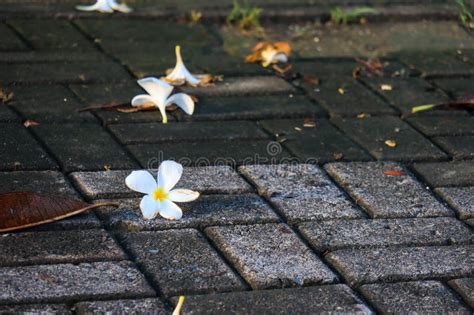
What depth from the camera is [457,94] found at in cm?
446

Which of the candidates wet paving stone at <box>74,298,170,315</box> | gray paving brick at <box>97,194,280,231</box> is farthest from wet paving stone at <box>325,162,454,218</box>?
wet paving stone at <box>74,298,170,315</box>

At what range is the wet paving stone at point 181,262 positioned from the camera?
281 centimetres

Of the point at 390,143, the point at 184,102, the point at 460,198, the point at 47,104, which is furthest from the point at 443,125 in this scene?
the point at 47,104

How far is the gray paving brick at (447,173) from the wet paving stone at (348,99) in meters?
0.52

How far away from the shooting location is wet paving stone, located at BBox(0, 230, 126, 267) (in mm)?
2883

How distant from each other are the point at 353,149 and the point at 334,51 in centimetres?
120

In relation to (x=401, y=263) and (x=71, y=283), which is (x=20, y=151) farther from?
(x=401, y=263)

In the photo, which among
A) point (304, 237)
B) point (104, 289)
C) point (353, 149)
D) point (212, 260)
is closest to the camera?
point (104, 289)

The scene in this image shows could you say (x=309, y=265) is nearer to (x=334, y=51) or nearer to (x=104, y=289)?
(x=104, y=289)

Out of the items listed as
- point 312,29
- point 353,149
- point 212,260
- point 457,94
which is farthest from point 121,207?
point 312,29

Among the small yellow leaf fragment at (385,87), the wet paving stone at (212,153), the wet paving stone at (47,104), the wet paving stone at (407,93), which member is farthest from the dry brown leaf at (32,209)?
the small yellow leaf fragment at (385,87)

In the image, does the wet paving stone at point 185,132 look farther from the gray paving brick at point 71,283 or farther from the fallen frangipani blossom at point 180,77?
the gray paving brick at point 71,283

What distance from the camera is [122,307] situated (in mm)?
2660

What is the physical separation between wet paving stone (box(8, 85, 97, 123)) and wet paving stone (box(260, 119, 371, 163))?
70cm
